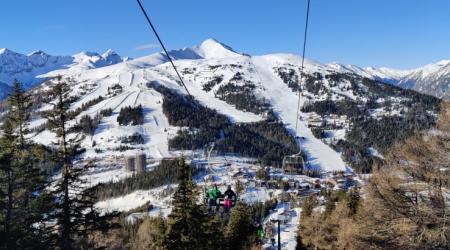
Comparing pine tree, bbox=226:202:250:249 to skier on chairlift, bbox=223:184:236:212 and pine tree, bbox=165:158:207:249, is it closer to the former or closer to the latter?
pine tree, bbox=165:158:207:249

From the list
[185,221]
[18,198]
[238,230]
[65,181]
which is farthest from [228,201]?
[238,230]

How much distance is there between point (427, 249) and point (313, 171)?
366 ft

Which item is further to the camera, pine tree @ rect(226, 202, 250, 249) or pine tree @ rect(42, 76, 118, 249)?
pine tree @ rect(226, 202, 250, 249)

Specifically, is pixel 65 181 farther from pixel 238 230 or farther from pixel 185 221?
pixel 238 230

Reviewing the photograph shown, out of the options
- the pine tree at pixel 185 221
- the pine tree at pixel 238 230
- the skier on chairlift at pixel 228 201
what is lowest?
the pine tree at pixel 238 230

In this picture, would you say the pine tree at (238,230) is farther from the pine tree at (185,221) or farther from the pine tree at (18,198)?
the pine tree at (18,198)

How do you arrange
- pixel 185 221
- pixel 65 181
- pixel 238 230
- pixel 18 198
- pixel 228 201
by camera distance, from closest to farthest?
pixel 65 181, pixel 18 198, pixel 228 201, pixel 185 221, pixel 238 230

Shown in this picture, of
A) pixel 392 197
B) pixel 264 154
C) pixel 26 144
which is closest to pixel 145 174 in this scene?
pixel 264 154

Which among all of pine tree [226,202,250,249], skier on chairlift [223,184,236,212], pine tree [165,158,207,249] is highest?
skier on chairlift [223,184,236,212]

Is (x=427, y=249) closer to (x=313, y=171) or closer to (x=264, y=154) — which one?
(x=313, y=171)

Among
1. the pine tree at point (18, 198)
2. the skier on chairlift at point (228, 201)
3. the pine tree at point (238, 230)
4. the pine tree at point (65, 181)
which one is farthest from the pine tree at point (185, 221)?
the pine tree at point (238, 230)

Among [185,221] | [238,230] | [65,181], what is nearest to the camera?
[65,181]

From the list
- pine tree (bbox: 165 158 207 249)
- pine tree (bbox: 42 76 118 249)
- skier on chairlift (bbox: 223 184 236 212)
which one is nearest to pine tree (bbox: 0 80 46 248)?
pine tree (bbox: 42 76 118 249)

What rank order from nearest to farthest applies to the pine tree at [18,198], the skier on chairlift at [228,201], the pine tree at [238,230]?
the pine tree at [18,198] → the skier on chairlift at [228,201] → the pine tree at [238,230]
